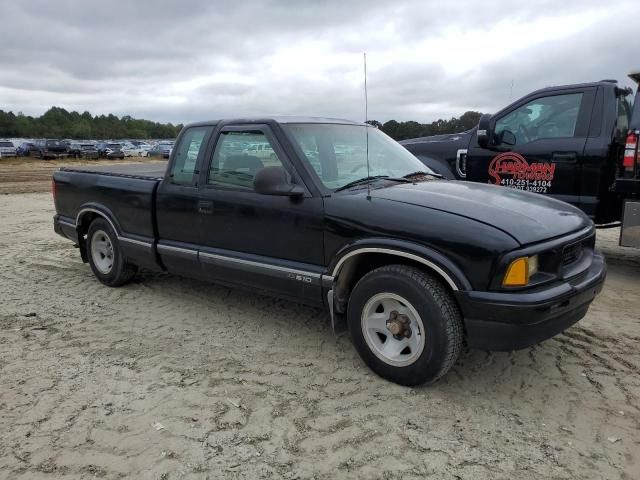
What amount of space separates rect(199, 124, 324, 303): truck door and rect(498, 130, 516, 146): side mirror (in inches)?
145

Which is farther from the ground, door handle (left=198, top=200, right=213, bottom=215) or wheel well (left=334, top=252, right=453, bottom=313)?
door handle (left=198, top=200, right=213, bottom=215)

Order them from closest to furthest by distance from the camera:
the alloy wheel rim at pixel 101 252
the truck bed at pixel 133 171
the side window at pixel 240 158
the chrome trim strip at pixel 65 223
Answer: the side window at pixel 240 158 < the truck bed at pixel 133 171 < the alloy wheel rim at pixel 101 252 < the chrome trim strip at pixel 65 223

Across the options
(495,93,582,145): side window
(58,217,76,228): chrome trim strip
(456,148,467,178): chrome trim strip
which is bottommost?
(58,217,76,228): chrome trim strip

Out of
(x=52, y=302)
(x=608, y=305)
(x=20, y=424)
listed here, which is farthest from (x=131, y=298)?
(x=608, y=305)

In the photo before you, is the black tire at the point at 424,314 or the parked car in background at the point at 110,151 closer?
the black tire at the point at 424,314

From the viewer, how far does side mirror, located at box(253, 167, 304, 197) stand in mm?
3596

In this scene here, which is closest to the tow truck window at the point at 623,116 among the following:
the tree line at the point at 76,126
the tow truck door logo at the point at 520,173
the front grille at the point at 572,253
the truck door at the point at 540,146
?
the truck door at the point at 540,146

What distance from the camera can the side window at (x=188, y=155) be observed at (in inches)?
180

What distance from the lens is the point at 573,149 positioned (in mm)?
6008

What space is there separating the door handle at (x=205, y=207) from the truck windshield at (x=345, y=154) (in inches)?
36.8

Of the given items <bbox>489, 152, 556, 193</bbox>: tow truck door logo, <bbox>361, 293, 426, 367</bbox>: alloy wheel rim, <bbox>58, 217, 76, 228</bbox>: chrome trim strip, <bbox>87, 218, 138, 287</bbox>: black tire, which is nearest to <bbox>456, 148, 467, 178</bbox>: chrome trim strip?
<bbox>489, 152, 556, 193</bbox>: tow truck door logo

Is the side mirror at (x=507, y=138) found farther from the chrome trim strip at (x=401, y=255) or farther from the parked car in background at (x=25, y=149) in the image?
the parked car in background at (x=25, y=149)

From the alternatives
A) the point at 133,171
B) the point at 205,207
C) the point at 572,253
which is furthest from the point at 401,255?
the point at 133,171

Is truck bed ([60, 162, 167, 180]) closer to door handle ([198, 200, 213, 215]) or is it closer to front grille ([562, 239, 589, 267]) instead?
door handle ([198, 200, 213, 215])
